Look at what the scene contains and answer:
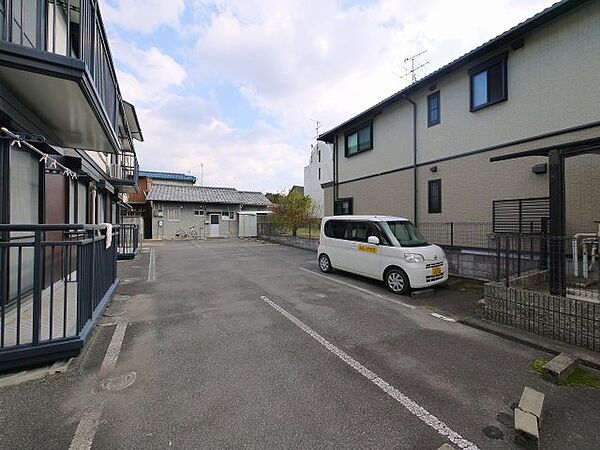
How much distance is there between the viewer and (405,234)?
21.3 ft

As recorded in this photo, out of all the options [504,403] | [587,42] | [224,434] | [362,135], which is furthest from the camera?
[362,135]

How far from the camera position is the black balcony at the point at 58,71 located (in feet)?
9.98

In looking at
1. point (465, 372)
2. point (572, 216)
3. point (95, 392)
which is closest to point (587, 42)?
point (572, 216)

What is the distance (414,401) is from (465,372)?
0.89 meters

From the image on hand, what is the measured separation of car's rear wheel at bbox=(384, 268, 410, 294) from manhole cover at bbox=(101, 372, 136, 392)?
4.85m

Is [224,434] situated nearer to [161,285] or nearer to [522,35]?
[161,285]

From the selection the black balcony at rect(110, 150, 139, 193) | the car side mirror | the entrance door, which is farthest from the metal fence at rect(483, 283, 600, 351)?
the entrance door

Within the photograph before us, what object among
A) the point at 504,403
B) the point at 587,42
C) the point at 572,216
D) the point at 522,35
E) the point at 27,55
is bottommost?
the point at 504,403

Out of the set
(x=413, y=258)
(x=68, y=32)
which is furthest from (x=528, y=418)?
(x=68, y=32)

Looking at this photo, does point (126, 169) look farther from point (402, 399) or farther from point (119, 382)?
point (402, 399)

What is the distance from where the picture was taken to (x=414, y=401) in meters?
2.49

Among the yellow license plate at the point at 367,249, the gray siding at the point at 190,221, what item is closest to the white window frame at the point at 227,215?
the gray siding at the point at 190,221

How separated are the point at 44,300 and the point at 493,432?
5.74 meters

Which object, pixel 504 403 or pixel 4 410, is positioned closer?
pixel 4 410
